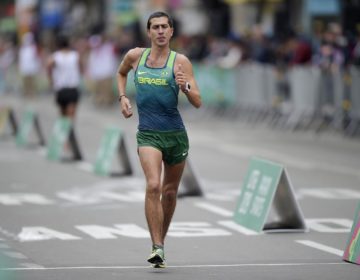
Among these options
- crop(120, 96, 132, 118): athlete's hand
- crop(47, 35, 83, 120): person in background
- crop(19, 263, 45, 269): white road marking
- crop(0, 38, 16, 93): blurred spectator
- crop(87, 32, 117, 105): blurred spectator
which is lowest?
crop(19, 263, 45, 269): white road marking

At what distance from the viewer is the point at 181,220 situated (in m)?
15.0

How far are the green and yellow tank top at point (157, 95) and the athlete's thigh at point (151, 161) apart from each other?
0.19 m

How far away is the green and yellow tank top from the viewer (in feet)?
37.9

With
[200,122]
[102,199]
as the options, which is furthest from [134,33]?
[102,199]

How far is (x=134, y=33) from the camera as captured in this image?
160ft

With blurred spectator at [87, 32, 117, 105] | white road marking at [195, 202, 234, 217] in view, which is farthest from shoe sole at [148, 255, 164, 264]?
blurred spectator at [87, 32, 117, 105]

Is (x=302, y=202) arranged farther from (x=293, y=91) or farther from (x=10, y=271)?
(x=293, y=91)

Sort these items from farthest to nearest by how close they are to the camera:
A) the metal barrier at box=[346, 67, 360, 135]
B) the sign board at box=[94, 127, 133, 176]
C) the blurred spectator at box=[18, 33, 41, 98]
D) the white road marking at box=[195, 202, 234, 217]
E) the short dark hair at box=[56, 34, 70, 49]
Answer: the blurred spectator at box=[18, 33, 41, 98]
the metal barrier at box=[346, 67, 360, 135]
the short dark hair at box=[56, 34, 70, 49]
the sign board at box=[94, 127, 133, 176]
the white road marking at box=[195, 202, 234, 217]

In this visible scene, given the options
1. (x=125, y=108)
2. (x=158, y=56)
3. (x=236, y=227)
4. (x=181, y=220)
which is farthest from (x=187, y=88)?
(x=181, y=220)

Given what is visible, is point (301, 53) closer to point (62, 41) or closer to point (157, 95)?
point (62, 41)

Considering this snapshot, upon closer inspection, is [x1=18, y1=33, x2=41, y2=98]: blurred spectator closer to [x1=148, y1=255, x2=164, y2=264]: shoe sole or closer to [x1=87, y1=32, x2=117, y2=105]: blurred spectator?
[x1=87, y1=32, x2=117, y2=105]: blurred spectator

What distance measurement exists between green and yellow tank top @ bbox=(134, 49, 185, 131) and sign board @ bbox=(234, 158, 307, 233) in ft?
7.97

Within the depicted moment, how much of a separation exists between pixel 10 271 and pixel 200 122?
23.2 m

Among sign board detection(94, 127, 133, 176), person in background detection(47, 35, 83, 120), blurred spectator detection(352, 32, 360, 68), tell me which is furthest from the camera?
blurred spectator detection(352, 32, 360, 68)
